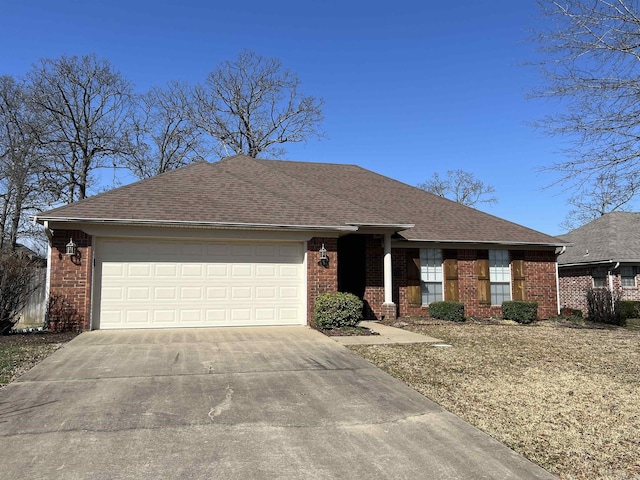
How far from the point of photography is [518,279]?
1597 centimetres

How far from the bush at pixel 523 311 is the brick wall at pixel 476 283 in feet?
2.33

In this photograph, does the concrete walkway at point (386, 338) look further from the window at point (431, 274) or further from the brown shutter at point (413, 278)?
the window at point (431, 274)

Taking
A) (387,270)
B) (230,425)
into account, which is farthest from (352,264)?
(230,425)

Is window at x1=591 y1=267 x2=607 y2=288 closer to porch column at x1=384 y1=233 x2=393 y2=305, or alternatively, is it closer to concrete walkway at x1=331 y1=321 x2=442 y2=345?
porch column at x1=384 y1=233 x2=393 y2=305

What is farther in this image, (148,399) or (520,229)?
(520,229)

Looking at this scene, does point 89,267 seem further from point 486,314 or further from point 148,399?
point 486,314

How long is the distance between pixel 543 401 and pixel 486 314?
10.1 meters

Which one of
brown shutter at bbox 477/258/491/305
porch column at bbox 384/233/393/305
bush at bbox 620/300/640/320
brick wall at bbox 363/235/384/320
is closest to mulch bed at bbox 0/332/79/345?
brick wall at bbox 363/235/384/320

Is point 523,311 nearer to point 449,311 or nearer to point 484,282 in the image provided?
point 484,282

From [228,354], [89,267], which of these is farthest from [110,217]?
[228,354]

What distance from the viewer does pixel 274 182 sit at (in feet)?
47.9

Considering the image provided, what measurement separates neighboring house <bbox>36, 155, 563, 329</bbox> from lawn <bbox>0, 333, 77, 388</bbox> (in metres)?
0.98

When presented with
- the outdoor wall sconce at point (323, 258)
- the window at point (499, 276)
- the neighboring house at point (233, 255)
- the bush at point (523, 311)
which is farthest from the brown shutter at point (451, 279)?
the outdoor wall sconce at point (323, 258)

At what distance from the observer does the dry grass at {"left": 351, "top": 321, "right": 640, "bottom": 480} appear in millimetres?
4289
